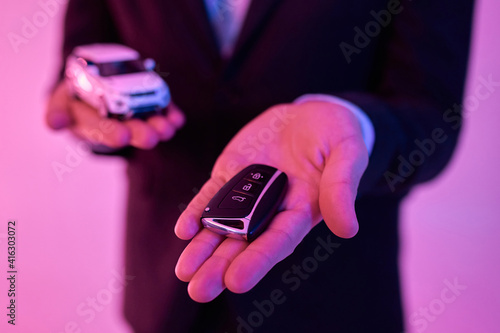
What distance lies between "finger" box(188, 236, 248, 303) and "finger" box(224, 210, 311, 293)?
0.02 metres

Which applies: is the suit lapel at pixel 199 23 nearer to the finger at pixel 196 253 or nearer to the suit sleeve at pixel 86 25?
the suit sleeve at pixel 86 25

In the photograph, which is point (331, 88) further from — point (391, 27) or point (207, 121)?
point (207, 121)

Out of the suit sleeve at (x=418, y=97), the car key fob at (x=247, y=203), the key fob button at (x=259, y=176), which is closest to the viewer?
the car key fob at (x=247, y=203)

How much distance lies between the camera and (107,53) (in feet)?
4.63

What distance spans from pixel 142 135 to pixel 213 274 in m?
0.59

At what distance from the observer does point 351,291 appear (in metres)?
1.17

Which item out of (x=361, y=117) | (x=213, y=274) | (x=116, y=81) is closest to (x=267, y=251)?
(x=213, y=274)

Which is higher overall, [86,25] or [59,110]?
[86,25]

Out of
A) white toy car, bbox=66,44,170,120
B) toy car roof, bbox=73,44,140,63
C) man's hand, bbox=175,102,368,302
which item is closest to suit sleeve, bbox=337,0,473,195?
man's hand, bbox=175,102,368,302

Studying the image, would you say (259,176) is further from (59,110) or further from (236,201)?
(59,110)

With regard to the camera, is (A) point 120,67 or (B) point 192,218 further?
(A) point 120,67

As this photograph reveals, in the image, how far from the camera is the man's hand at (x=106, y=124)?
4.05 feet

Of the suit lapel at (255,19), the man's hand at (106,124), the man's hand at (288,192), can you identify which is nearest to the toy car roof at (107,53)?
the man's hand at (106,124)

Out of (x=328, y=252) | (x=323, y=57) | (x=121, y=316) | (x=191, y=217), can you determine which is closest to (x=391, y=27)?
(x=323, y=57)
